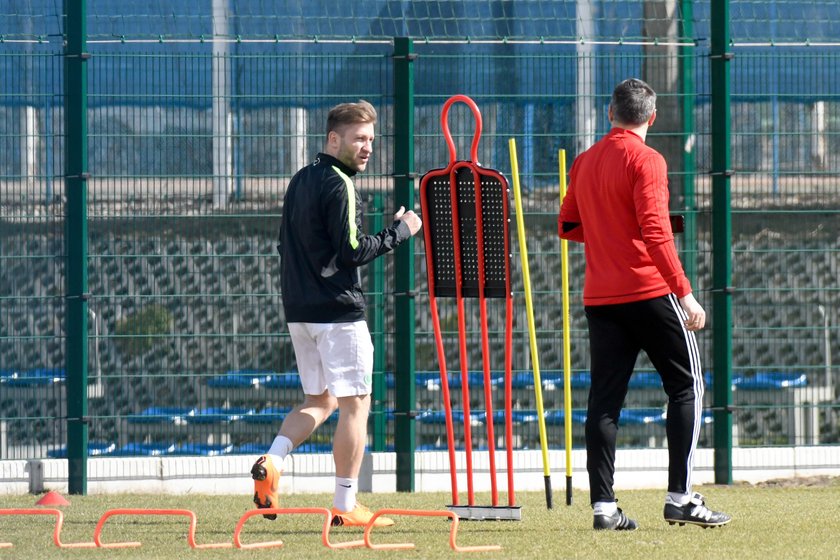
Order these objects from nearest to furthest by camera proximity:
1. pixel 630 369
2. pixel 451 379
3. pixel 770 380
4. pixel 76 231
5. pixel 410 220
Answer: pixel 630 369 < pixel 410 220 < pixel 76 231 < pixel 451 379 < pixel 770 380

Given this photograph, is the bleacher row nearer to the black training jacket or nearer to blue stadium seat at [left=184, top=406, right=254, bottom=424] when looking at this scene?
blue stadium seat at [left=184, top=406, right=254, bottom=424]

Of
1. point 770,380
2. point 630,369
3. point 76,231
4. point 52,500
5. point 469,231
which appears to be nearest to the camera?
point 630,369

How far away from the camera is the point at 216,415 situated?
8344mm

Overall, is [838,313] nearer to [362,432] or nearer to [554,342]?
[554,342]

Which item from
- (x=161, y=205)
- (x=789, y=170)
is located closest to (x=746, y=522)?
(x=789, y=170)

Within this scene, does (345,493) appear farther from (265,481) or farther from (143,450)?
(143,450)

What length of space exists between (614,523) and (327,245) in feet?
5.35

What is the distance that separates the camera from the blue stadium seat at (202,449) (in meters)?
8.33

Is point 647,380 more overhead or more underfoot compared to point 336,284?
more underfoot

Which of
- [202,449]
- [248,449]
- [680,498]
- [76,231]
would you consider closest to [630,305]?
[680,498]

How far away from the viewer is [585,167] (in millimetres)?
5965

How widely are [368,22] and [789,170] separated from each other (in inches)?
104

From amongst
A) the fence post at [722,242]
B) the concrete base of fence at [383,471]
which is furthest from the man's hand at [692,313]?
the fence post at [722,242]

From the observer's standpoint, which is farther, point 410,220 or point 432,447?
point 432,447
